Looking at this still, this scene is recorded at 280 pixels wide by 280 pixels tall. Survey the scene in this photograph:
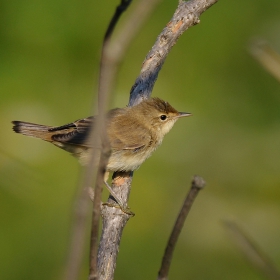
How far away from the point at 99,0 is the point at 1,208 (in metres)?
3.69

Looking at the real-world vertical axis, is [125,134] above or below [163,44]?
below

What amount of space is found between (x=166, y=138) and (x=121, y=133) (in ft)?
8.86

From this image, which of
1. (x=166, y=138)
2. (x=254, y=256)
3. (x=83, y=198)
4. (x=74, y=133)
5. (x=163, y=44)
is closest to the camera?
(x=83, y=198)

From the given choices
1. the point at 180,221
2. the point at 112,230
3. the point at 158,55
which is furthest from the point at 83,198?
the point at 158,55

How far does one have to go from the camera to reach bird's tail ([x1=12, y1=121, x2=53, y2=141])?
178 inches

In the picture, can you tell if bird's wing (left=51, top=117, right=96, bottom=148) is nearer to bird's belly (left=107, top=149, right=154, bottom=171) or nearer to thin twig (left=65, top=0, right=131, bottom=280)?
bird's belly (left=107, top=149, right=154, bottom=171)

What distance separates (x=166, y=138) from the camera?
287 inches

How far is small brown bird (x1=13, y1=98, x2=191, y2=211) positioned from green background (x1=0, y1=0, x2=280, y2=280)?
46.0 inches

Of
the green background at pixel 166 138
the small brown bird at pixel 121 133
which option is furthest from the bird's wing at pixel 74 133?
the green background at pixel 166 138

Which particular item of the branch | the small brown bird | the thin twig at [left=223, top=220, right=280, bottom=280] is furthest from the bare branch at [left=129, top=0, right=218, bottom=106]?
the thin twig at [left=223, top=220, right=280, bottom=280]

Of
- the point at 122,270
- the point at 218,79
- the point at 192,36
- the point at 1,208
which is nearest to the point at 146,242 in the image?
the point at 122,270

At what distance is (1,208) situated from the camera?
5.98 meters

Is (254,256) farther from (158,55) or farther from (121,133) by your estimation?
(158,55)

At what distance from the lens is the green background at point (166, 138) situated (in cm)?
592
